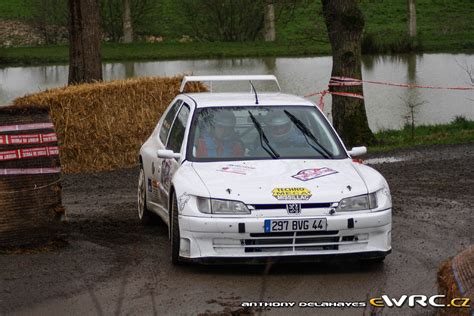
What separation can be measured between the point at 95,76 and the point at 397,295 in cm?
1524

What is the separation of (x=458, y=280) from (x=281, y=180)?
420cm

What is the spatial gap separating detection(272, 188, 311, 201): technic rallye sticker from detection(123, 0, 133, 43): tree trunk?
1826 inches

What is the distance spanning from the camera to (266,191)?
31.7 ft

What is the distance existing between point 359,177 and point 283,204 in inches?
39.2

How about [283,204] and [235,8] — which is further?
[235,8]

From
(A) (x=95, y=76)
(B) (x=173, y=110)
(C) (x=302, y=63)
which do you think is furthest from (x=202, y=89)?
(C) (x=302, y=63)

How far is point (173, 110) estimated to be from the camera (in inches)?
496

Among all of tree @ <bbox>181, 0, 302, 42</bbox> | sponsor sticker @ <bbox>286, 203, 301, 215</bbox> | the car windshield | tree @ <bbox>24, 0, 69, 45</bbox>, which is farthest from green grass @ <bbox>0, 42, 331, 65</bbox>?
sponsor sticker @ <bbox>286, 203, 301, 215</bbox>

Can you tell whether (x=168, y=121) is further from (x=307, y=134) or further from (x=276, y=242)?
(x=276, y=242)

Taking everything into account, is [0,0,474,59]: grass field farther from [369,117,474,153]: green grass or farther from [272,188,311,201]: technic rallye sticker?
[272,188,311,201]: technic rallye sticker

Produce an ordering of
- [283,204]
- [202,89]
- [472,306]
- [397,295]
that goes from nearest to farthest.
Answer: [472,306]
[397,295]
[283,204]
[202,89]

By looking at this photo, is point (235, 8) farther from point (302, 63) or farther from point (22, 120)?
point (22, 120)

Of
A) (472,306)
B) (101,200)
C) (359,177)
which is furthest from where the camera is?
(101,200)

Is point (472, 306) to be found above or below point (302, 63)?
above
